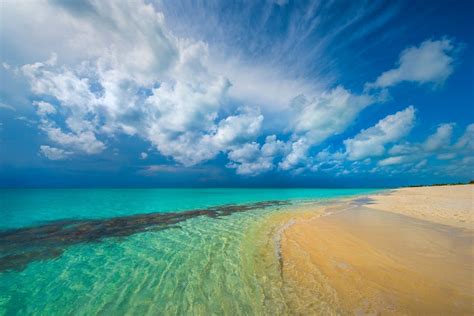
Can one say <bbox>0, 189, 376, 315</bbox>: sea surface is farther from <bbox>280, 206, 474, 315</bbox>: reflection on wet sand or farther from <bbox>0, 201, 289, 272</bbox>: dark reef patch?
<bbox>280, 206, 474, 315</bbox>: reflection on wet sand

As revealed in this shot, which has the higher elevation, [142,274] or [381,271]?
[381,271]

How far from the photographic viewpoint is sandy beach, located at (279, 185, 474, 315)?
195 inches

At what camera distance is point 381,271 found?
6.62 m

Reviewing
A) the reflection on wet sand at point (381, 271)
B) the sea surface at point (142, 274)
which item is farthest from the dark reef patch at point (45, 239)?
the reflection on wet sand at point (381, 271)

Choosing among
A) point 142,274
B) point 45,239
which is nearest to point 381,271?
point 142,274

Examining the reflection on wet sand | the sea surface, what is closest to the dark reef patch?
the sea surface

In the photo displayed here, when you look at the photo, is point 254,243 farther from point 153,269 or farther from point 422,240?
point 422,240

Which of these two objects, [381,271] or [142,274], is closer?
[381,271]

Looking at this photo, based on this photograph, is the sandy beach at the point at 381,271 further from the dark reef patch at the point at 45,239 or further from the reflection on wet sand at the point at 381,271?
the dark reef patch at the point at 45,239

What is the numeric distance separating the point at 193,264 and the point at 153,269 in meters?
1.64

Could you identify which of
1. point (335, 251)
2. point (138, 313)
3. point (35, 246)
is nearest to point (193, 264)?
point (138, 313)

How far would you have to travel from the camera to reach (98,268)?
8.23 metres

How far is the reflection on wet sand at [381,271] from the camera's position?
4.95 metres

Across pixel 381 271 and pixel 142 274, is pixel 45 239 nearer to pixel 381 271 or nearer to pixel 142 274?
pixel 142 274
